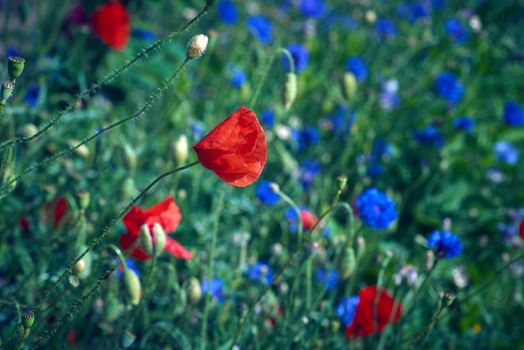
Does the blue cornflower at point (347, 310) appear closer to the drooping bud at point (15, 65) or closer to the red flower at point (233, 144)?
the red flower at point (233, 144)

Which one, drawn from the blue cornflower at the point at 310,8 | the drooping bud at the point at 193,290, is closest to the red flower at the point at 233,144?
the drooping bud at the point at 193,290

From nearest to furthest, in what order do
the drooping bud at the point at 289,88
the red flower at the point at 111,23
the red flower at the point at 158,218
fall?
the red flower at the point at 158,218 → the drooping bud at the point at 289,88 → the red flower at the point at 111,23

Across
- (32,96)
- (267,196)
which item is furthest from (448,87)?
(32,96)

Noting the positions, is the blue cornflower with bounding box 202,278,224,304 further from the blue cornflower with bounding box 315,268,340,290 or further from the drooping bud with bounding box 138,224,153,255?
the drooping bud with bounding box 138,224,153,255

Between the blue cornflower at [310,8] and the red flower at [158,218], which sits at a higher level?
the red flower at [158,218]

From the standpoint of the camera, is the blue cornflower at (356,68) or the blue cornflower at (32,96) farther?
the blue cornflower at (356,68)

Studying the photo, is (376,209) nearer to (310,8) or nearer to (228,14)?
(228,14)

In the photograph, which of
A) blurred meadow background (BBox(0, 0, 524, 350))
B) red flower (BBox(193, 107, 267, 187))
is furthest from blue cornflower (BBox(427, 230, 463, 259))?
red flower (BBox(193, 107, 267, 187))
